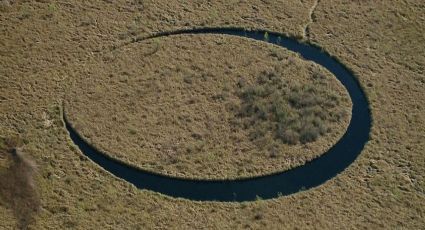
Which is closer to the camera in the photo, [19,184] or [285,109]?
[19,184]

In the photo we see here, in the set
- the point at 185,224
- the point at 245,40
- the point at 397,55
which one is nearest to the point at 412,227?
the point at 185,224

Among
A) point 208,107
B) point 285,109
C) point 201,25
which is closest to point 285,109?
point 285,109

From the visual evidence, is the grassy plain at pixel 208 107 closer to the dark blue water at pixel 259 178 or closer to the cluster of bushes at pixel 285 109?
the cluster of bushes at pixel 285 109

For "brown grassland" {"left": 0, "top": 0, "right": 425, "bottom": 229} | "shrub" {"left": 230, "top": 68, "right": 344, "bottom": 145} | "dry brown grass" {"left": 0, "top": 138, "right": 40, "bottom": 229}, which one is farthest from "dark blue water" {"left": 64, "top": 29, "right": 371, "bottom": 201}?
"dry brown grass" {"left": 0, "top": 138, "right": 40, "bottom": 229}

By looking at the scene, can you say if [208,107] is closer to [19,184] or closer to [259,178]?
[259,178]

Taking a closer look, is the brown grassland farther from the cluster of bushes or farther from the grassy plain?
the cluster of bushes

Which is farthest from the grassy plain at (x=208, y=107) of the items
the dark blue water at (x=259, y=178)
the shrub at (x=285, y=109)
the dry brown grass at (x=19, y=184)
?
the dry brown grass at (x=19, y=184)
